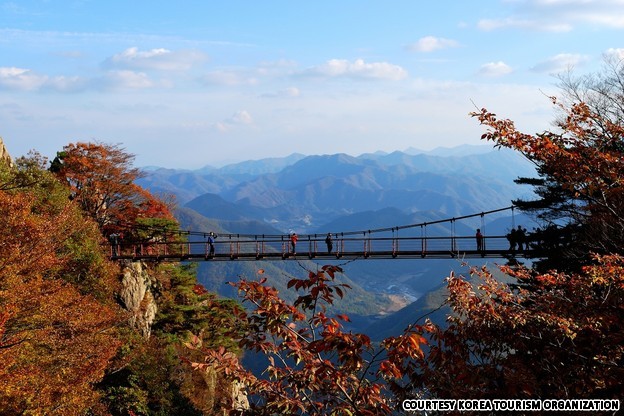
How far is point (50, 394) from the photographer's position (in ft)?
36.3

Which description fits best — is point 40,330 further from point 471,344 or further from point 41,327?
point 471,344

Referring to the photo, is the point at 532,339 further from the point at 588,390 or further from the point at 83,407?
the point at 83,407

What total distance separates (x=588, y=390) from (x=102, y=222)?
23.5 meters

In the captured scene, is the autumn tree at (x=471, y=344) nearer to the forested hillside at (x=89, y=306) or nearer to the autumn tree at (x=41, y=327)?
the forested hillside at (x=89, y=306)

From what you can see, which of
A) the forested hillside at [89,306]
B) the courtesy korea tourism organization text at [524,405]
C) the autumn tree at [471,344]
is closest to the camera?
the autumn tree at [471,344]

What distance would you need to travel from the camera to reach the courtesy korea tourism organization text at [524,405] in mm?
4613

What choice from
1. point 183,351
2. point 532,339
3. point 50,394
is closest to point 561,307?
point 532,339

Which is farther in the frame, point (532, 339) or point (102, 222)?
point (102, 222)

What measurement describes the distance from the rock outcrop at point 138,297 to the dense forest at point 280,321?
90 mm

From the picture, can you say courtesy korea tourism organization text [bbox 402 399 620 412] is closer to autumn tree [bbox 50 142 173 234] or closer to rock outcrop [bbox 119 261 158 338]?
rock outcrop [bbox 119 261 158 338]

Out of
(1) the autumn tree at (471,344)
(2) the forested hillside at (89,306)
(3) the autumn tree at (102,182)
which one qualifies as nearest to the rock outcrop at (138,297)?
(2) the forested hillside at (89,306)

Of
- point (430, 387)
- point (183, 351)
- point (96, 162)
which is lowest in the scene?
point (183, 351)

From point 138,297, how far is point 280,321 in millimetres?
18186

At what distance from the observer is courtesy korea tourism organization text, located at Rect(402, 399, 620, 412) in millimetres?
4613
